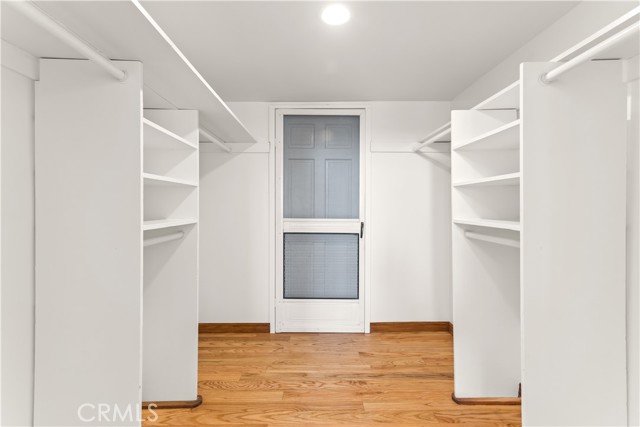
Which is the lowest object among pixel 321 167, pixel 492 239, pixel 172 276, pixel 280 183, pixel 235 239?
pixel 172 276

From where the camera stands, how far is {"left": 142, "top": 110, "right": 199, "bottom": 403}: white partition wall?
6.86ft

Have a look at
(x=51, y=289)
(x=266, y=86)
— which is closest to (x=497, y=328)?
(x=51, y=289)

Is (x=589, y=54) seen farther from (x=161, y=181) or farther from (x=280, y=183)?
(x=280, y=183)

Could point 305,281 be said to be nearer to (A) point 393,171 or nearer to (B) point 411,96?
(A) point 393,171

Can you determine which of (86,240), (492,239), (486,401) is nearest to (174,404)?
(86,240)

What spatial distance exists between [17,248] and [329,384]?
1.93 m

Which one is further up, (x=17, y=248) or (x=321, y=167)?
(x=321, y=167)

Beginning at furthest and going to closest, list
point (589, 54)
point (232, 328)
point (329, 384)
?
point (232, 328) → point (329, 384) → point (589, 54)

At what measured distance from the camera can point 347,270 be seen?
11.5 ft

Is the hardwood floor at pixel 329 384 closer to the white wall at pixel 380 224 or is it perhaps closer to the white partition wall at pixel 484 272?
the white partition wall at pixel 484 272

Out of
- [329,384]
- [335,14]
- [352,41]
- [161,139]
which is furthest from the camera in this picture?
[329,384]

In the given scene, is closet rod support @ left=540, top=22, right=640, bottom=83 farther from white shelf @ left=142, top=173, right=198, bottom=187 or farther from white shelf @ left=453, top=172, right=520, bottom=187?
white shelf @ left=142, top=173, right=198, bottom=187

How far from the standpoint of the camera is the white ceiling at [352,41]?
6.14 ft

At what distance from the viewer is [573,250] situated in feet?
4.84
